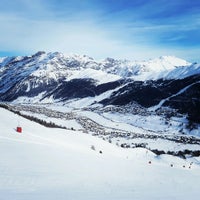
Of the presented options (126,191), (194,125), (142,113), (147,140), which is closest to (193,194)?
(126,191)

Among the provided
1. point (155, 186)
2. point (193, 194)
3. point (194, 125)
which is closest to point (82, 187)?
point (155, 186)

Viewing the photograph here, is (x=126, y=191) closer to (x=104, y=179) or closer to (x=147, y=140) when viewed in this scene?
(x=104, y=179)

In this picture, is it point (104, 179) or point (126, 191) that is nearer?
point (126, 191)

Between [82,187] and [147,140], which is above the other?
[82,187]

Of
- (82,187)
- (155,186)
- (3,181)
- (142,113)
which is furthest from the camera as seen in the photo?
(142,113)

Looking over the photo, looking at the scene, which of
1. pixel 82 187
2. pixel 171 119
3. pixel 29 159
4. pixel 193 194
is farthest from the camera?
pixel 171 119

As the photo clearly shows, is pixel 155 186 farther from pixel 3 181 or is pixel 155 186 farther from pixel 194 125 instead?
pixel 194 125

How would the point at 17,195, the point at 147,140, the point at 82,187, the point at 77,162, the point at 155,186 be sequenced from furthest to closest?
the point at 147,140 → the point at 77,162 → the point at 155,186 → the point at 82,187 → the point at 17,195

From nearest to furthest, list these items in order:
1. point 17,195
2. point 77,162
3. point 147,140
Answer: point 17,195, point 77,162, point 147,140

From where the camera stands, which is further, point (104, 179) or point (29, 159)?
point (29, 159)
